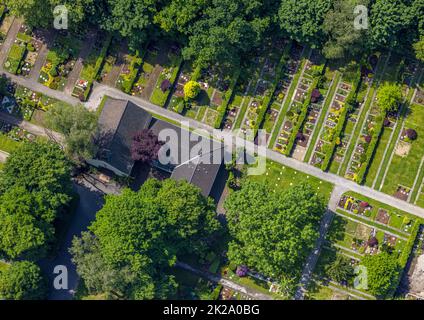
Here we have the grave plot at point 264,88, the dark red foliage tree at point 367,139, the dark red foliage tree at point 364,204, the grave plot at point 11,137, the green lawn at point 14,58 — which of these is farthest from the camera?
the green lawn at point 14,58

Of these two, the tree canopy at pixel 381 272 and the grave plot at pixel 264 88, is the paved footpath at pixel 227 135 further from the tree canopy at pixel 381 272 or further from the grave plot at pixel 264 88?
the tree canopy at pixel 381 272

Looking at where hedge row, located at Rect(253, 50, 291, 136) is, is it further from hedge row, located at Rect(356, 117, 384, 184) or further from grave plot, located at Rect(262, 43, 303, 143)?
hedge row, located at Rect(356, 117, 384, 184)

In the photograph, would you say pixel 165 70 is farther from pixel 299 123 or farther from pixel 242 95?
pixel 299 123

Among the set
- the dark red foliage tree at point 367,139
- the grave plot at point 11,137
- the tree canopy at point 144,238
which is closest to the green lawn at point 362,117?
the dark red foliage tree at point 367,139

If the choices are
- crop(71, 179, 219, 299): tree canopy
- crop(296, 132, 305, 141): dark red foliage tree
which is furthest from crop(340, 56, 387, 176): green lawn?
crop(71, 179, 219, 299): tree canopy

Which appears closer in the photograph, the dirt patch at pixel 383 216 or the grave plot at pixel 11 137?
the dirt patch at pixel 383 216
